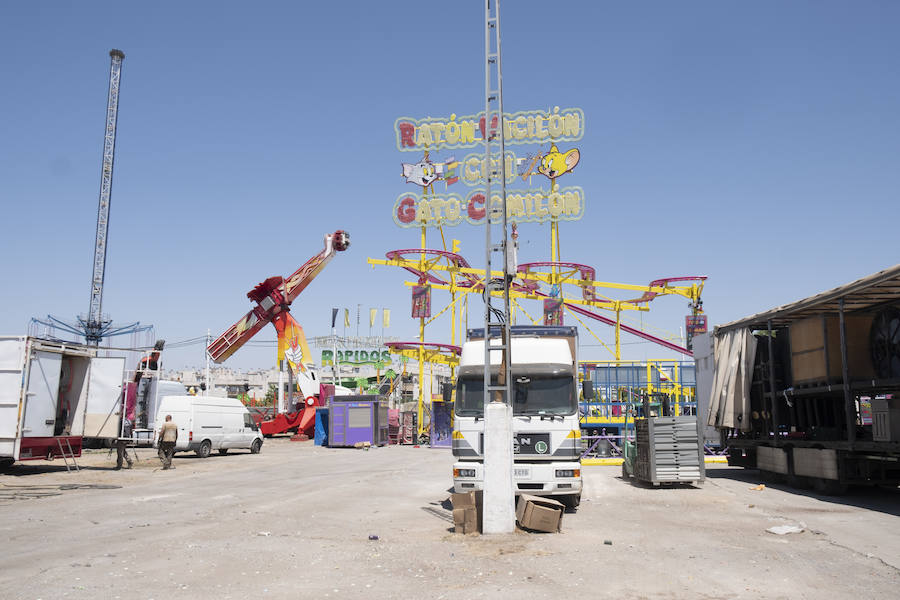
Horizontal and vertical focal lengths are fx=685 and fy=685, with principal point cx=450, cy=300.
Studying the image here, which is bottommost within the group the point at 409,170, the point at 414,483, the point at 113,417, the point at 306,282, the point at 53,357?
the point at 414,483

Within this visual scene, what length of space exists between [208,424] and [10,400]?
10.8m

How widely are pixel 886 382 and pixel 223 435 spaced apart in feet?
82.9

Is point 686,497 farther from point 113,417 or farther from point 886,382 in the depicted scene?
point 113,417

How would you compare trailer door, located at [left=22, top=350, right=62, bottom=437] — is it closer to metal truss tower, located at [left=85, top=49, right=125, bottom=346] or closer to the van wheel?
the van wheel

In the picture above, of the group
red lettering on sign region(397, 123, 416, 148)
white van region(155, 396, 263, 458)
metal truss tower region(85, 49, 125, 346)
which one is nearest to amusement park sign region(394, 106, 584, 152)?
red lettering on sign region(397, 123, 416, 148)

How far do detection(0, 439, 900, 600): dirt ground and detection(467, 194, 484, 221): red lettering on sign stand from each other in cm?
2895

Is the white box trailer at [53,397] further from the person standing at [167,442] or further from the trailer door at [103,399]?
the person standing at [167,442]

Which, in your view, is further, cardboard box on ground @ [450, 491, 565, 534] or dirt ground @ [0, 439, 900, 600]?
cardboard box on ground @ [450, 491, 565, 534]

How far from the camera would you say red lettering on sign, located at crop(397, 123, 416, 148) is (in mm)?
47062

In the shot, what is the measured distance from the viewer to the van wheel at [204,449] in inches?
1127

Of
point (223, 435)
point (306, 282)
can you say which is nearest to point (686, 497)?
point (223, 435)

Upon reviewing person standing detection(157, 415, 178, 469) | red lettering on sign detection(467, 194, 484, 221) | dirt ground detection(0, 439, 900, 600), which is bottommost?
dirt ground detection(0, 439, 900, 600)

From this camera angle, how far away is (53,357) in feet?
66.8

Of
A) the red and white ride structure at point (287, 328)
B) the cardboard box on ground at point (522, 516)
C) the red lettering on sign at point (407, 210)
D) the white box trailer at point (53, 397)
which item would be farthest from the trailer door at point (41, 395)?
the red lettering on sign at point (407, 210)
